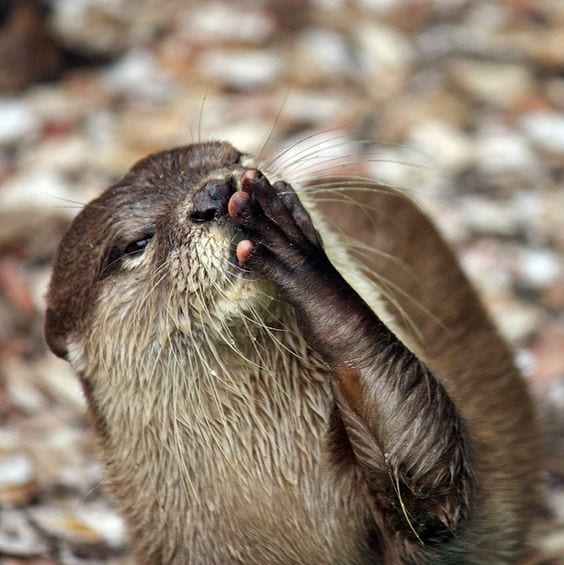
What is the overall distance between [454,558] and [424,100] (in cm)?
218

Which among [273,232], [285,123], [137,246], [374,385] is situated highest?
[285,123]

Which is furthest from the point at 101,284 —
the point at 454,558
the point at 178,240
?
the point at 454,558

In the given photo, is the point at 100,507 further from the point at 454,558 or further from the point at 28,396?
the point at 454,558

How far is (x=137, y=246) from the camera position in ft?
6.21

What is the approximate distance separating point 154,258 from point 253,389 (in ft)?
0.85

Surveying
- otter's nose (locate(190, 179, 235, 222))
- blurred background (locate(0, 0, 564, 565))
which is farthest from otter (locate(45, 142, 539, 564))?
blurred background (locate(0, 0, 564, 565))

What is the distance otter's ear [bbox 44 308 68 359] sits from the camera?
2.01 metres

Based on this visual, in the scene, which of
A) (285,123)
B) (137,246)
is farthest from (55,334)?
(285,123)

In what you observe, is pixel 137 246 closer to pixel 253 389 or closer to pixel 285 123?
pixel 253 389

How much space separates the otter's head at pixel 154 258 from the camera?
5.72ft

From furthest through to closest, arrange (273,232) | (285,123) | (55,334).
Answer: (285,123) < (55,334) < (273,232)

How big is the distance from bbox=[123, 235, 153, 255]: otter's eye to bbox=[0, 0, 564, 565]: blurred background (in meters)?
0.83

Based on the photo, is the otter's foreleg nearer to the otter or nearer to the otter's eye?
the otter

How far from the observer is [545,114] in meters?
3.66
